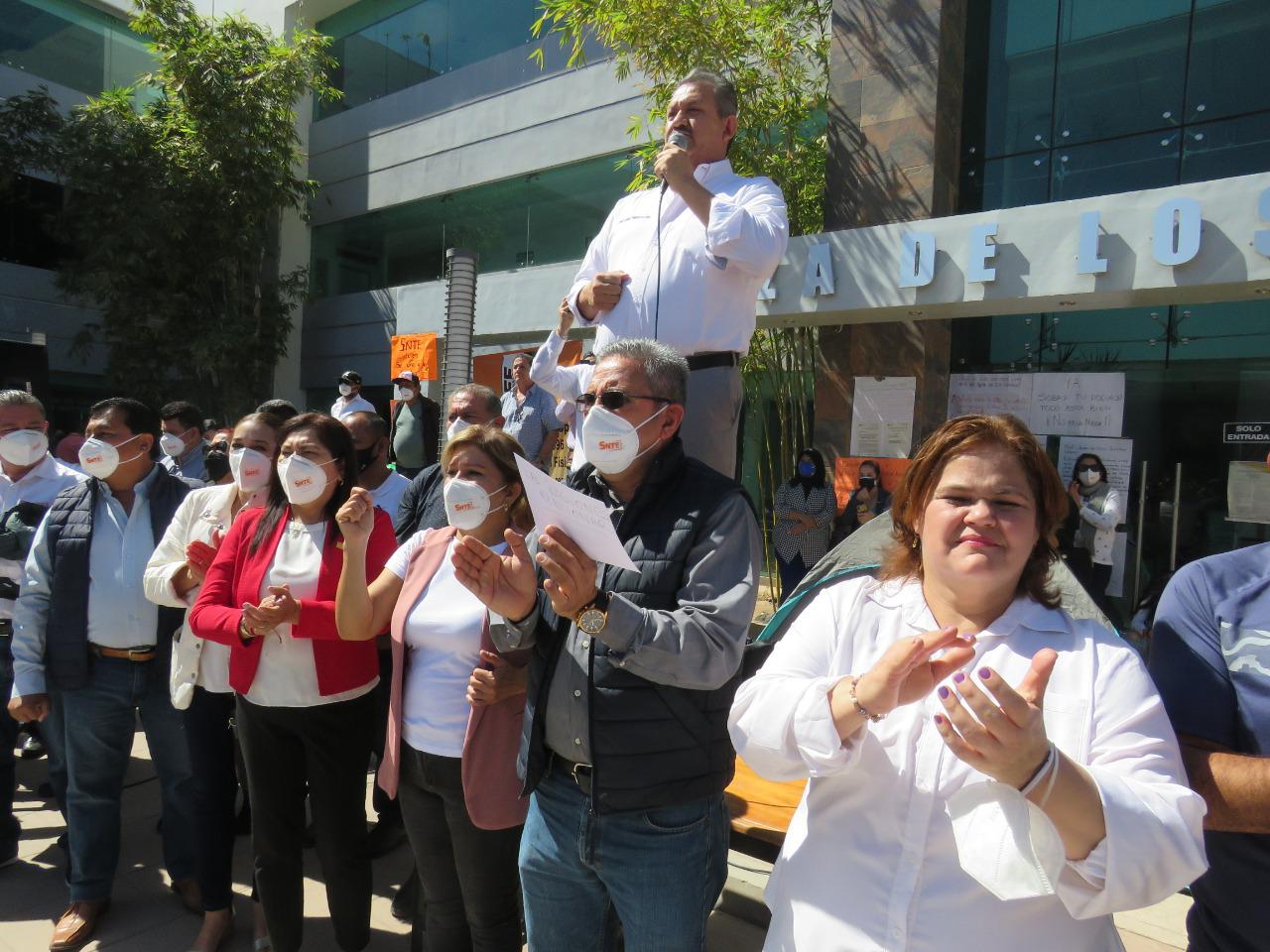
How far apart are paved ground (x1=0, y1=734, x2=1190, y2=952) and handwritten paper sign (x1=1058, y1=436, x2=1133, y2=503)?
17.9 feet

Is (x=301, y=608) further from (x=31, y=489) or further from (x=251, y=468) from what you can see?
(x=31, y=489)

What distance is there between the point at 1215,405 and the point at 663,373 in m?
7.17

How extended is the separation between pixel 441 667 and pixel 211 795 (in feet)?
4.56

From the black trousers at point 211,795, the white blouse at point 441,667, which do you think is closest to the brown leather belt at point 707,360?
the white blouse at point 441,667

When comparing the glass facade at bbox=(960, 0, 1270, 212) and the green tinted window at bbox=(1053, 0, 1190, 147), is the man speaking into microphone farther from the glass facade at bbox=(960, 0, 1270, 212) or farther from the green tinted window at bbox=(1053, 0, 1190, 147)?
the green tinted window at bbox=(1053, 0, 1190, 147)

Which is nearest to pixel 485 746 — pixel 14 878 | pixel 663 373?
pixel 663 373

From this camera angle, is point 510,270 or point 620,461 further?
point 510,270

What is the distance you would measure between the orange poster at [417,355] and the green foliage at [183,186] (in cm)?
900

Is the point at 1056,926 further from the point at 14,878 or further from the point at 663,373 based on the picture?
the point at 14,878

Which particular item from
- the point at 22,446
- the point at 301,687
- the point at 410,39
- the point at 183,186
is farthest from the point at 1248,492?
the point at 183,186

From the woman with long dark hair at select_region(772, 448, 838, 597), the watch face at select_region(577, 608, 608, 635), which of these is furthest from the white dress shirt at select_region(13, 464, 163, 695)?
the woman with long dark hair at select_region(772, 448, 838, 597)

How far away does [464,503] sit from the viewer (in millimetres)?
2400

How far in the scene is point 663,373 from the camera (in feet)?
6.81

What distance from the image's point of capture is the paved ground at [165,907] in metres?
2.82
